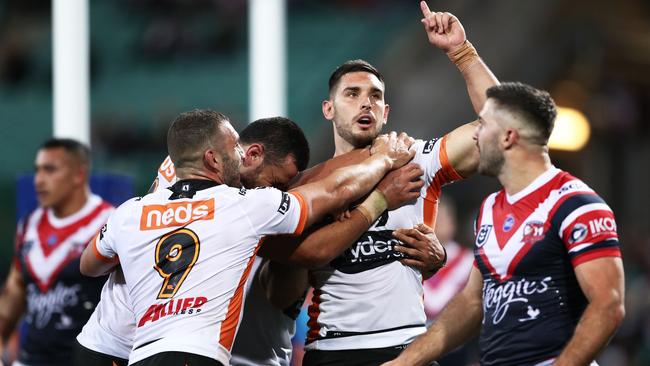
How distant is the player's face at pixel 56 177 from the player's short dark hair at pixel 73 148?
0.03 metres

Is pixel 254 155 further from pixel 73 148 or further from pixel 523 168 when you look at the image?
pixel 73 148

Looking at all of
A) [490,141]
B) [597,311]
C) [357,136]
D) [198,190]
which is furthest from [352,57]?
[597,311]

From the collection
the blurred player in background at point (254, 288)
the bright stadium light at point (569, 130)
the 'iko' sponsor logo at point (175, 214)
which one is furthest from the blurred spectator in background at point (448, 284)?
the bright stadium light at point (569, 130)

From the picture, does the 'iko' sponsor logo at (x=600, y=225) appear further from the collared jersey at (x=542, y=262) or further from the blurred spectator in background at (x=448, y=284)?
the blurred spectator in background at (x=448, y=284)

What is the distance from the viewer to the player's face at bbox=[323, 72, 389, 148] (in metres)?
4.94

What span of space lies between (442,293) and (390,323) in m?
3.89

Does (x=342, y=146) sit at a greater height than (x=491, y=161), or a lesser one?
greater

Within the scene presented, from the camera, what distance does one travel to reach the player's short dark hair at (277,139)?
5.04 metres

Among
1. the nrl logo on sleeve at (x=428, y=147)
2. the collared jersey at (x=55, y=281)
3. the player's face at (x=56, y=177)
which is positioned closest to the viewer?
the nrl logo on sleeve at (x=428, y=147)

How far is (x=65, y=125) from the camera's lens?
328 inches

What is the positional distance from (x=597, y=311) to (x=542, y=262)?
1.03ft

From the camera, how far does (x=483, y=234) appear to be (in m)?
4.23

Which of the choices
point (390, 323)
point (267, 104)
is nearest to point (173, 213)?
point (390, 323)

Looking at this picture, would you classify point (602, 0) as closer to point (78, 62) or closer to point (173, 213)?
point (78, 62)
